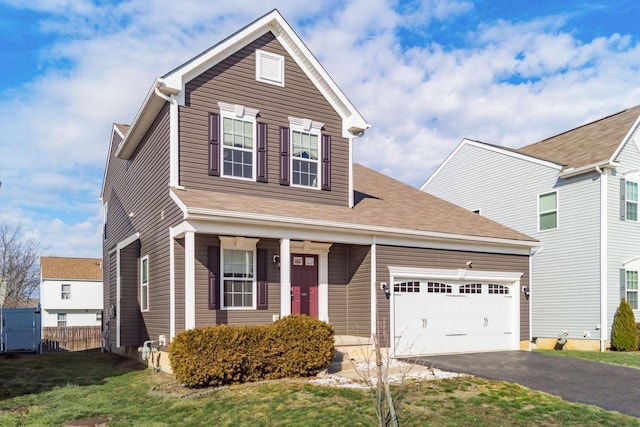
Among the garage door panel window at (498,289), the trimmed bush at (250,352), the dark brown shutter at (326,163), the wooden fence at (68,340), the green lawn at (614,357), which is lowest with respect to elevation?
the wooden fence at (68,340)

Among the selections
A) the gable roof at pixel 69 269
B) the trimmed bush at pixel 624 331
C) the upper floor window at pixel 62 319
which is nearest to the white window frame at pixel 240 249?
the trimmed bush at pixel 624 331

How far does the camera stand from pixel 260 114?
1437cm

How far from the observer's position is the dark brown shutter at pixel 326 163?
15.2 m

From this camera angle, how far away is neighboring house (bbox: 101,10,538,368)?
12803 mm

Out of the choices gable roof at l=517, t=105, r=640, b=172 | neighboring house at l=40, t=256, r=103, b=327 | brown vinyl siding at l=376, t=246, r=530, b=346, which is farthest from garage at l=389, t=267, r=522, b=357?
neighboring house at l=40, t=256, r=103, b=327

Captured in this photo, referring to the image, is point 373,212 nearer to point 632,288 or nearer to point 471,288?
point 471,288

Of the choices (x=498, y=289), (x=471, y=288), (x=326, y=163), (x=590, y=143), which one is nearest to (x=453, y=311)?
(x=471, y=288)

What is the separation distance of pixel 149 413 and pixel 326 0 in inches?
356

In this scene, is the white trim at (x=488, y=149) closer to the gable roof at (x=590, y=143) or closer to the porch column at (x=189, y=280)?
the gable roof at (x=590, y=143)

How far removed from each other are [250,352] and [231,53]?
7.42 metres

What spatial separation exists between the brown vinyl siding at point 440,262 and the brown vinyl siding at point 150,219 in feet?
17.0

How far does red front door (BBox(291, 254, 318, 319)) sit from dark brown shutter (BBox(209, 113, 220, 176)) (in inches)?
115

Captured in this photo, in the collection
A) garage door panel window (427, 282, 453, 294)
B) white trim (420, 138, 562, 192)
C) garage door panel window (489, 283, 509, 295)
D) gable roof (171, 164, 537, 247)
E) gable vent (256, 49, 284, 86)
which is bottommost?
garage door panel window (489, 283, 509, 295)

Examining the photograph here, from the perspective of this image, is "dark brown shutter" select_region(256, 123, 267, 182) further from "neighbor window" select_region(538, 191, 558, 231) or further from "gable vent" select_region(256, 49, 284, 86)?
"neighbor window" select_region(538, 191, 558, 231)
